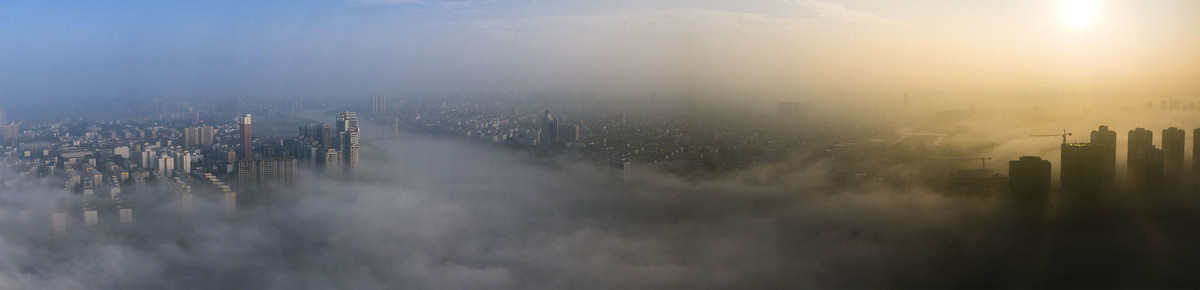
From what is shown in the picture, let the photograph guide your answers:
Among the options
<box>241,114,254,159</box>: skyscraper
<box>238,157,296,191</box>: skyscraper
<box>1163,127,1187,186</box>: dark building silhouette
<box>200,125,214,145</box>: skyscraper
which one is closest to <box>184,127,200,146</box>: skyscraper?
<box>200,125,214,145</box>: skyscraper

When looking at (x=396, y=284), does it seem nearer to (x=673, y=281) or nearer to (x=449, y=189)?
(x=449, y=189)

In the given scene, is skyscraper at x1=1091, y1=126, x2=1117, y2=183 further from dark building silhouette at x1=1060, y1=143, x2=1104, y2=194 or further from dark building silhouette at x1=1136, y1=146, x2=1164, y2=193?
dark building silhouette at x1=1136, y1=146, x2=1164, y2=193

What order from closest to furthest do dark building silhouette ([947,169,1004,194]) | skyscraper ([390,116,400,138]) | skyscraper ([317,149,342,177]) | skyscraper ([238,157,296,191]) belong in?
dark building silhouette ([947,169,1004,194]) → skyscraper ([238,157,296,191]) → skyscraper ([317,149,342,177]) → skyscraper ([390,116,400,138])

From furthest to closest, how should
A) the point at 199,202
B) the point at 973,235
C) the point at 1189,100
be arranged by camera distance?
1. the point at 199,202
2. the point at 1189,100
3. the point at 973,235

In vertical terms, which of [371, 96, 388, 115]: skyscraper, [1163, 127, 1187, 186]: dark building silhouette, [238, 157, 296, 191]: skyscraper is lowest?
[238, 157, 296, 191]: skyscraper

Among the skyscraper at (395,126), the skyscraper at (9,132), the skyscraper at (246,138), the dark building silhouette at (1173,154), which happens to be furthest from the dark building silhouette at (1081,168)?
the skyscraper at (9,132)

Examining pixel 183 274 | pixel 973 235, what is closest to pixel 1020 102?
pixel 973 235

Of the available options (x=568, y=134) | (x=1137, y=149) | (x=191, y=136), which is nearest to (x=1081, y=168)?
(x=1137, y=149)
